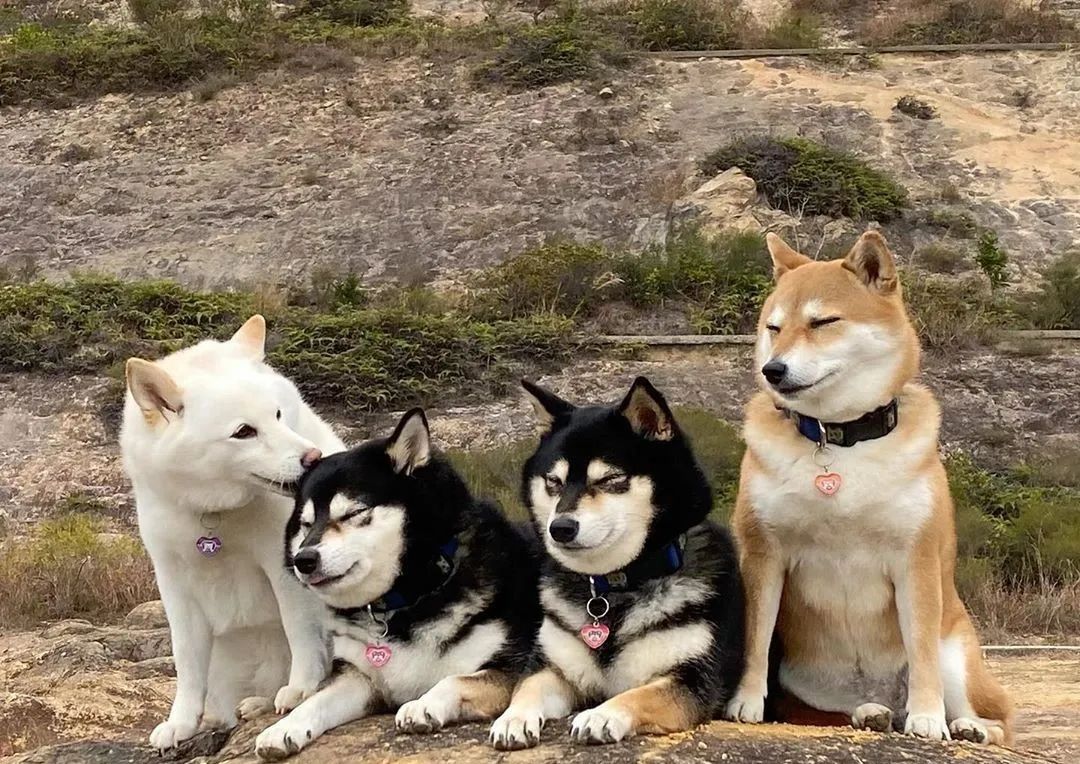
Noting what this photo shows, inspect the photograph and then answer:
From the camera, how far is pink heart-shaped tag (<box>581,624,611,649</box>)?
13.4 ft

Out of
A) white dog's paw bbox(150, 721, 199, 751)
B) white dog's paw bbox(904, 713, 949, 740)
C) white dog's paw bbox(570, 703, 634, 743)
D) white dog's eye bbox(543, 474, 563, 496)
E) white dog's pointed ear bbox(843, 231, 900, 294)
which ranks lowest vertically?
white dog's paw bbox(150, 721, 199, 751)

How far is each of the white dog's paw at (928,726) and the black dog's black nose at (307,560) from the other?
7.17 ft

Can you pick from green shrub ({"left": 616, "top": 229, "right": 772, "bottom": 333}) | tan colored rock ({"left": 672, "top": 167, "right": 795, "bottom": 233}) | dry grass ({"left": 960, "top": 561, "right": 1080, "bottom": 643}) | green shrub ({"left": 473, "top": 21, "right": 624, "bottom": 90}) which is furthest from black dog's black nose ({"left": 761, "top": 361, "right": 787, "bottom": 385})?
green shrub ({"left": 473, "top": 21, "right": 624, "bottom": 90})

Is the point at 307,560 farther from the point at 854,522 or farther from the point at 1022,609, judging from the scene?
the point at 1022,609

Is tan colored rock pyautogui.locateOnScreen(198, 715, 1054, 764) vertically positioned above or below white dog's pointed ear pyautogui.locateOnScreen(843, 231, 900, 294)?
below

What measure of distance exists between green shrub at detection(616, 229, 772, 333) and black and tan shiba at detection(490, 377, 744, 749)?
45.0ft

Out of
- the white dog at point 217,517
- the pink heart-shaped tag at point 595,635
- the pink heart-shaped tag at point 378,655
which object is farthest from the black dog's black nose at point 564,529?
the white dog at point 217,517

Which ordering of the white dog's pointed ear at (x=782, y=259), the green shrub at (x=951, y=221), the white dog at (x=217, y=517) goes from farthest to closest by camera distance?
the green shrub at (x=951, y=221) → the white dog's pointed ear at (x=782, y=259) → the white dog at (x=217, y=517)

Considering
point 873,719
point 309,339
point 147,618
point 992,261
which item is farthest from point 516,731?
point 992,261

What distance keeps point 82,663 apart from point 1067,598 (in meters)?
8.15

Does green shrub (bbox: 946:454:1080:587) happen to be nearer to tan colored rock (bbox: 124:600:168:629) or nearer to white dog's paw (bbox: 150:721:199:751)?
tan colored rock (bbox: 124:600:168:629)

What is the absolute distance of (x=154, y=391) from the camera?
468 centimetres

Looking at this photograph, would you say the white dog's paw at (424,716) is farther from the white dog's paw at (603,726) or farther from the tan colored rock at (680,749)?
the white dog's paw at (603,726)

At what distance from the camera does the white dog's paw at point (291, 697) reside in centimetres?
451
